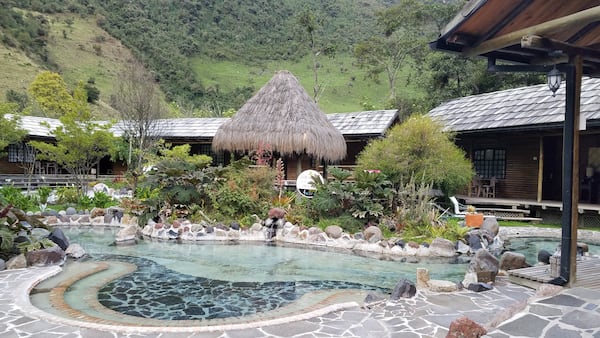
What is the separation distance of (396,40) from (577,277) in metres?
27.7

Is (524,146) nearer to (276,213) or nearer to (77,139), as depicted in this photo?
(276,213)

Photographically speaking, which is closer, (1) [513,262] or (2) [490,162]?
(1) [513,262]

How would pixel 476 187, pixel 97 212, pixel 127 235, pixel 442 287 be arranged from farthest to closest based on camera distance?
pixel 476 187 < pixel 97 212 < pixel 127 235 < pixel 442 287

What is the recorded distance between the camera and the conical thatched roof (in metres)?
14.9

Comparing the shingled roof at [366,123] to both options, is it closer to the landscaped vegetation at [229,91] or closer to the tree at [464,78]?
the landscaped vegetation at [229,91]

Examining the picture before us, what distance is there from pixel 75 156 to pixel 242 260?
8141mm

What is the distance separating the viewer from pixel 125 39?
1764 inches

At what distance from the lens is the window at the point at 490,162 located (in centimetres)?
1473

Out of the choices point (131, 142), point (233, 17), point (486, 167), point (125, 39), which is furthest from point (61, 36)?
point (486, 167)

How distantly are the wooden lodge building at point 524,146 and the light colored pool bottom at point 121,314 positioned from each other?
30.1 ft

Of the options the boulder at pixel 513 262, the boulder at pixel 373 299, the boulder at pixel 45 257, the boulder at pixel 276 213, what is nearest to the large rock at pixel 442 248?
the boulder at pixel 513 262

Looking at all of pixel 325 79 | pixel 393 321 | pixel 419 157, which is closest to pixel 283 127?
pixel 419 157

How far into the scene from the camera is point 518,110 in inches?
539

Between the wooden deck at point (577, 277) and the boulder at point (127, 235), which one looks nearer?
the wooden deck at point (577, 277)
